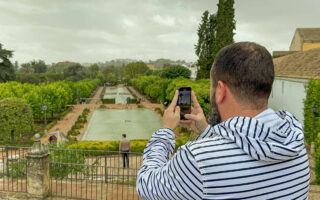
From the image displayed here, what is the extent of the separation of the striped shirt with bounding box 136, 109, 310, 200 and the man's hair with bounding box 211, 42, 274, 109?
0.10 meters

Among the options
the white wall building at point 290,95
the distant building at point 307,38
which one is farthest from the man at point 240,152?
the distant building at point 307,38

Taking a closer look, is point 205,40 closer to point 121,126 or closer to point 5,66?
point 121,126

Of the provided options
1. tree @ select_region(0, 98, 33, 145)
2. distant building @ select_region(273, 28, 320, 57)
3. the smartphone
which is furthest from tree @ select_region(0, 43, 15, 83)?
distant building @ select_region(273, 28, 320, 57)

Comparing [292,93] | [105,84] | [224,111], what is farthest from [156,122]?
[105,84]

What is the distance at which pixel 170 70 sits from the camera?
167 feet

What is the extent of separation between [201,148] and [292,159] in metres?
0.47

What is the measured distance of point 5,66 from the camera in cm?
4278

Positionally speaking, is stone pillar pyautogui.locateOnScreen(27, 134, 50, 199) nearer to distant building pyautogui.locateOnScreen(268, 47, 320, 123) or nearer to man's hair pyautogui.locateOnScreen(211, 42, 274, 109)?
man's hair pyautogui.locateOnScreen(211, 42, 274, 109)

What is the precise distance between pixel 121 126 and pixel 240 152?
27.1 meters

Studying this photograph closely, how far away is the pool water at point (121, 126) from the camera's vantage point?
23.4 m

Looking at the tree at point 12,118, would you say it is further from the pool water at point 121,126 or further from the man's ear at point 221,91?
the man's ear at point 221,91

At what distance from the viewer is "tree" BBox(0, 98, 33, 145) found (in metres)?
18.6

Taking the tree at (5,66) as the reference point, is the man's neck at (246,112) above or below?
below

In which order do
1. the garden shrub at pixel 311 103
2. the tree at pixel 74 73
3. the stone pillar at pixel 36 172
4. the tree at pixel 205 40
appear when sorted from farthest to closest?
A: the tree at pixel 74 73 → the tree at pixel 205 40 → the garden shrub at pixel 311 103 → the stone pillar at pixel 36 172
